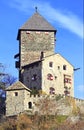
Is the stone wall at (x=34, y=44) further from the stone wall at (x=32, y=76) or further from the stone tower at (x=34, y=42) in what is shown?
the stone wall at (x=32, y=76)

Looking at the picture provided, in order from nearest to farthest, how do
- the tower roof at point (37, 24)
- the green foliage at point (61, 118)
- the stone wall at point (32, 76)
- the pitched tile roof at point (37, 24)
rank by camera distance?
the green foliage at point (61, 118) < the stone wall at point (32, 76) < the tower roof at point (37, 24) < the pitched tile roof at point (37, 24)

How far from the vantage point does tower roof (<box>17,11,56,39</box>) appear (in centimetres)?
7750

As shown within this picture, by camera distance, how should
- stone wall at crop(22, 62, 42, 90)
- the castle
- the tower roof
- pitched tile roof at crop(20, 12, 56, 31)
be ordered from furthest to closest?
pitched tile roof at crop(20, 12, 56, 31), the tower roof, stone wall at crop(22, 62, 42, 90), the castle

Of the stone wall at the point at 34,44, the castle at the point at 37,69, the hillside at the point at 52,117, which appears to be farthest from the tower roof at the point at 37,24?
the hillside at the point at 52,117

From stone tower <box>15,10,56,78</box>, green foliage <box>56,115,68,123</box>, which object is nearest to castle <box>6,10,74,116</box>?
stone tower <box>15,10,56,78</box>

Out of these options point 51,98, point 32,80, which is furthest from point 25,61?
point 51,98

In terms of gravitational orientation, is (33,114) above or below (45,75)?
below

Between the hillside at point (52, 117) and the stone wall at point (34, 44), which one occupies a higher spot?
the stone wall at point (34, 44)

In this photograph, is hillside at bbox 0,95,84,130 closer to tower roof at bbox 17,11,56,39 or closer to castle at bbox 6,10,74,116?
castle at bbox 6,10,74,116

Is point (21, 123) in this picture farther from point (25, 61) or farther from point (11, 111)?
point (25, 61)

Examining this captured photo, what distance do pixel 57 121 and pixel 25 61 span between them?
1190 cm

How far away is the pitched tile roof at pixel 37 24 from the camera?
77.7 m

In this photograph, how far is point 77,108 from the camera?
71.6m

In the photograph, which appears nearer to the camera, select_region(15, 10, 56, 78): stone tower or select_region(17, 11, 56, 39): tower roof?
select_region(15, 10, 56, 78): stone tower
